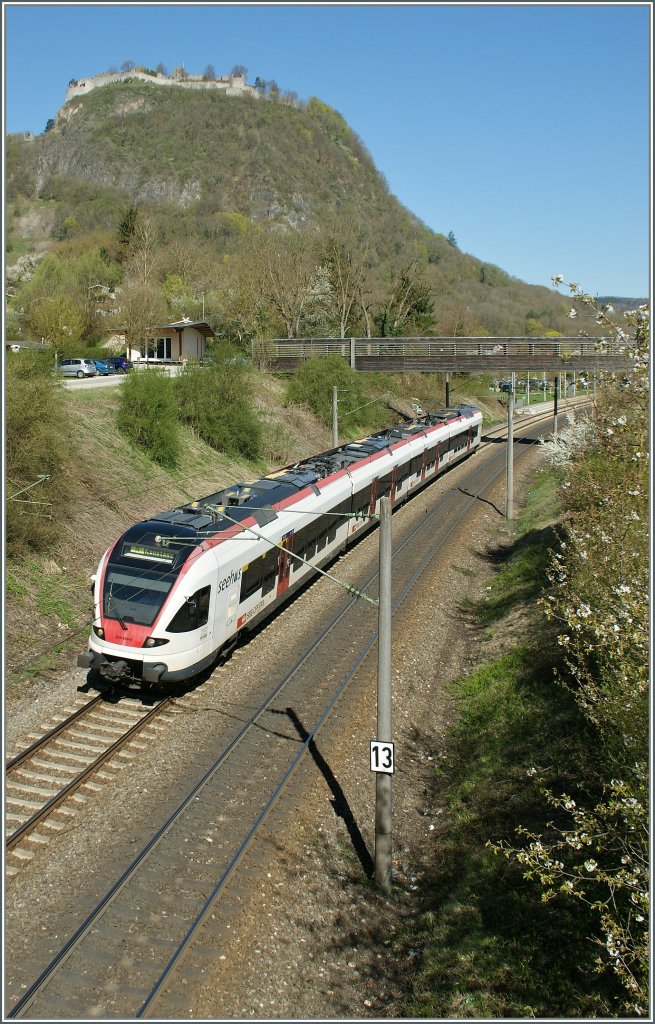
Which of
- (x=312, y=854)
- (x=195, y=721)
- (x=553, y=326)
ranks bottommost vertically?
(x=312, y=854)

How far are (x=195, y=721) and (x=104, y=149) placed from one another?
178656 millimetres

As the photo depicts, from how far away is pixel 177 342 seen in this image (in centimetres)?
5397

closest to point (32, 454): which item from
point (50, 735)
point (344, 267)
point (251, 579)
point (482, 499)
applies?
point (251, 579)

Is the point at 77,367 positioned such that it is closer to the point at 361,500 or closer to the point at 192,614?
the point at 361,500

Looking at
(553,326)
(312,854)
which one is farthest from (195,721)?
(553,326)

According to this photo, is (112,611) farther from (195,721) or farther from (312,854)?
(312,854)

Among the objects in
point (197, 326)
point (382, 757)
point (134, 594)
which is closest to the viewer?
point (382, 757)

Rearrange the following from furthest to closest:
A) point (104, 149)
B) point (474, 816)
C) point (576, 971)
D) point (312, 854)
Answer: point (104, 149)
point (474, 816)
point (312, 854)
point (576, 971)

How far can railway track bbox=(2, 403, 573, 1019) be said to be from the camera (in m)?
8.38

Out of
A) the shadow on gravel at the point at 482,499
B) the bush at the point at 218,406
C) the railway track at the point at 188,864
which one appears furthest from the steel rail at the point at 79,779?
the bush at the point at 218,406

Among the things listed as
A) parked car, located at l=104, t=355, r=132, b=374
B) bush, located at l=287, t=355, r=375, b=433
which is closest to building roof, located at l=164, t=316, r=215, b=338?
parked car, located at l=104, t=355, r=132, b=374

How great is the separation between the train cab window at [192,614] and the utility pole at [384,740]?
4430mm

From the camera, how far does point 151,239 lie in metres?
80.2

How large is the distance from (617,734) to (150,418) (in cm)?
2475
